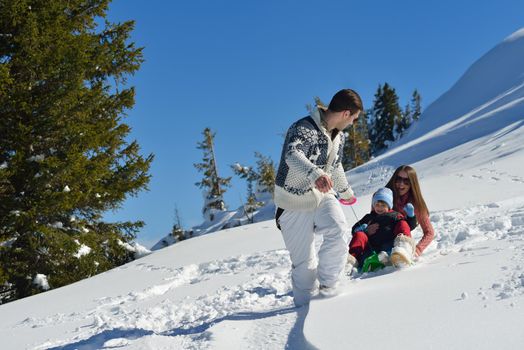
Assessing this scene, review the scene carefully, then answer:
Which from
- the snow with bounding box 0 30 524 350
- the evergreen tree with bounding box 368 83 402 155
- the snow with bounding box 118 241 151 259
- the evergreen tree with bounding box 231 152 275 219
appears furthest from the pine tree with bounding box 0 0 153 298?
the evergreen tree with bounding box 368 83 402 155

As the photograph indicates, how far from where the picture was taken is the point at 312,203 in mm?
3857

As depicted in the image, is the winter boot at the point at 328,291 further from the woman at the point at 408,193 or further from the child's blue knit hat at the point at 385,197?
the woman at the point at 408,193

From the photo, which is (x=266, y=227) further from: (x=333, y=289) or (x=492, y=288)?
(x=492, y=288)

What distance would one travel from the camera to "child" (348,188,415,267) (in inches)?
199

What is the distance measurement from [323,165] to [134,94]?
33.7 ft

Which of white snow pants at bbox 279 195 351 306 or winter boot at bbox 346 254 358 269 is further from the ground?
white snow pants at bbox 279 195 351 306

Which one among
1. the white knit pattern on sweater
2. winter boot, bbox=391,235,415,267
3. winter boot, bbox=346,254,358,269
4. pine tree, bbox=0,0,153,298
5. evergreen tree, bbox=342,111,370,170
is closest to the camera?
the white knit pattern on sweater

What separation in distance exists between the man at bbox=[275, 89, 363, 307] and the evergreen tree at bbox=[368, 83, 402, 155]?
55.8 meters

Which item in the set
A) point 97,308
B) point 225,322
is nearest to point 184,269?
point 97,308

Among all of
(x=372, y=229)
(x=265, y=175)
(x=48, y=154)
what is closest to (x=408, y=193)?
(x=372, y=229)

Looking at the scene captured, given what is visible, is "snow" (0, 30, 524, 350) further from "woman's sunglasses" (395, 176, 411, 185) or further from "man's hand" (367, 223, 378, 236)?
"woman's sunglasses" (395, 176, 411, 185)

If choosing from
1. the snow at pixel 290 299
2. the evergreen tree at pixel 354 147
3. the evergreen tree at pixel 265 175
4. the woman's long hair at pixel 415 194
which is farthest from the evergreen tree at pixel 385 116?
the woman's long hair at pixel 415 194

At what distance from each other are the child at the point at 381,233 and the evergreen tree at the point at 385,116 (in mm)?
54158

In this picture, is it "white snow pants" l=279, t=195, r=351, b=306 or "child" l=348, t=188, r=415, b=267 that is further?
"child" l=348, t=188, r=415, b=267
